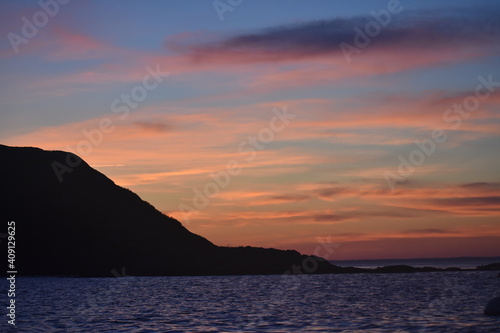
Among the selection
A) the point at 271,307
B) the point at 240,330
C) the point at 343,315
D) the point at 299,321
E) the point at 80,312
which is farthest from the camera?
the point at 271,307

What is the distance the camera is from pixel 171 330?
4975 centimetres

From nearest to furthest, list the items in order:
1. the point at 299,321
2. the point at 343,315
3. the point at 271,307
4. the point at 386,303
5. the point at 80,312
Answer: the point at 299,321, the point at 343,315, the point at 80,312, the point at 271,307, the point at 386,303

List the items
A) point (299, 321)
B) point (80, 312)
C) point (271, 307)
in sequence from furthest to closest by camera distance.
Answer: point (271, 307) → point (80, 312) → point (299, 321)

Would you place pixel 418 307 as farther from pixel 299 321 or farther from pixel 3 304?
pixel 3 304

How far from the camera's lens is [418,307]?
70.0 m

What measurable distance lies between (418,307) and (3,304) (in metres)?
49.3

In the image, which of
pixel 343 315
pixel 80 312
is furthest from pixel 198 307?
pixel 343 315

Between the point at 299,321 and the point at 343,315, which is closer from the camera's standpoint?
the point at 299,321

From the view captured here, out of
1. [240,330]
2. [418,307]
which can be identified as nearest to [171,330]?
[240,330]

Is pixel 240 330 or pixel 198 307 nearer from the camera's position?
pixel 240 330

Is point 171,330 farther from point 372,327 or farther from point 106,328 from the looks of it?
point 372,327

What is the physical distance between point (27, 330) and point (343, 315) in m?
29.2

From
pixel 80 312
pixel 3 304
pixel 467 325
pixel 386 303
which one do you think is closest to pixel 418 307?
pixel 386 303

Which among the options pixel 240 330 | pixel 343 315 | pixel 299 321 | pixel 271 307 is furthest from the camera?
pixel 271 307
